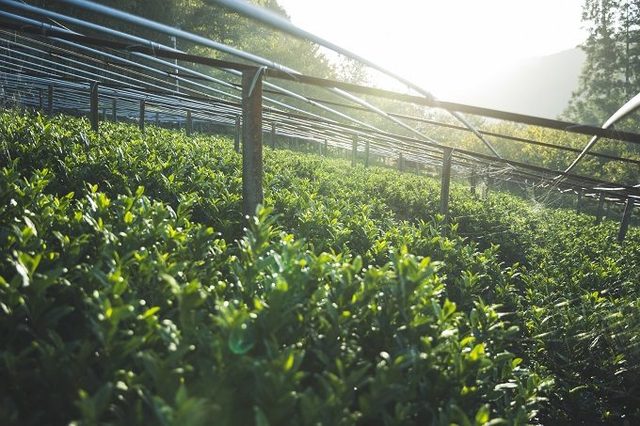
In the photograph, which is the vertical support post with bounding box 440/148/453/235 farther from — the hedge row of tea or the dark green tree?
the dark green tree

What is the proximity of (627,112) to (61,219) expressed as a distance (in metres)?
5.02

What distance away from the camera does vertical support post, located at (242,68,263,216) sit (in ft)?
13.9

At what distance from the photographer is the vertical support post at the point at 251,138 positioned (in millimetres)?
4234

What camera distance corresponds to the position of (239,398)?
5.51ft

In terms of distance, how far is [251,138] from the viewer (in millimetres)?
4273

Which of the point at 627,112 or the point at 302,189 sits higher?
the point at 627,112

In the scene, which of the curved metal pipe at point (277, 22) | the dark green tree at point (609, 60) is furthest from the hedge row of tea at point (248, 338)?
the dark green tree at point (609, 60)

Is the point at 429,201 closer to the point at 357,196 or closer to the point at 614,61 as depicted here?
the point at 357,196

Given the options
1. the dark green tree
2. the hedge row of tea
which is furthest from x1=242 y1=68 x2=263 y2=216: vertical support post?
the dark green tree

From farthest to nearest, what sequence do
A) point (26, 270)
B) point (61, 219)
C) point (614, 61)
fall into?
point (614, 61) → point (61, 219) → point (26, 270)

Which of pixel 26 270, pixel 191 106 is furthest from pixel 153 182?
pixel 191 106

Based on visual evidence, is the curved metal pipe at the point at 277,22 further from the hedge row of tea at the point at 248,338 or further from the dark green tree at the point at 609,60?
the dark green tree at the point at 609,60

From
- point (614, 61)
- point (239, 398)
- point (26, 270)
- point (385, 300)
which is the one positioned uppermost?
point (614, 61)

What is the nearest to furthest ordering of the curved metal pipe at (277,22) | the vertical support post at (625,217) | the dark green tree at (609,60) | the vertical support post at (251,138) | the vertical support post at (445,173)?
the curved metal pipe at (277,22)
the vertical support post at (251,138)
the vertical support post at (445,173)
the vertical support post at (625,217)
the dark green tree at (609,60)
